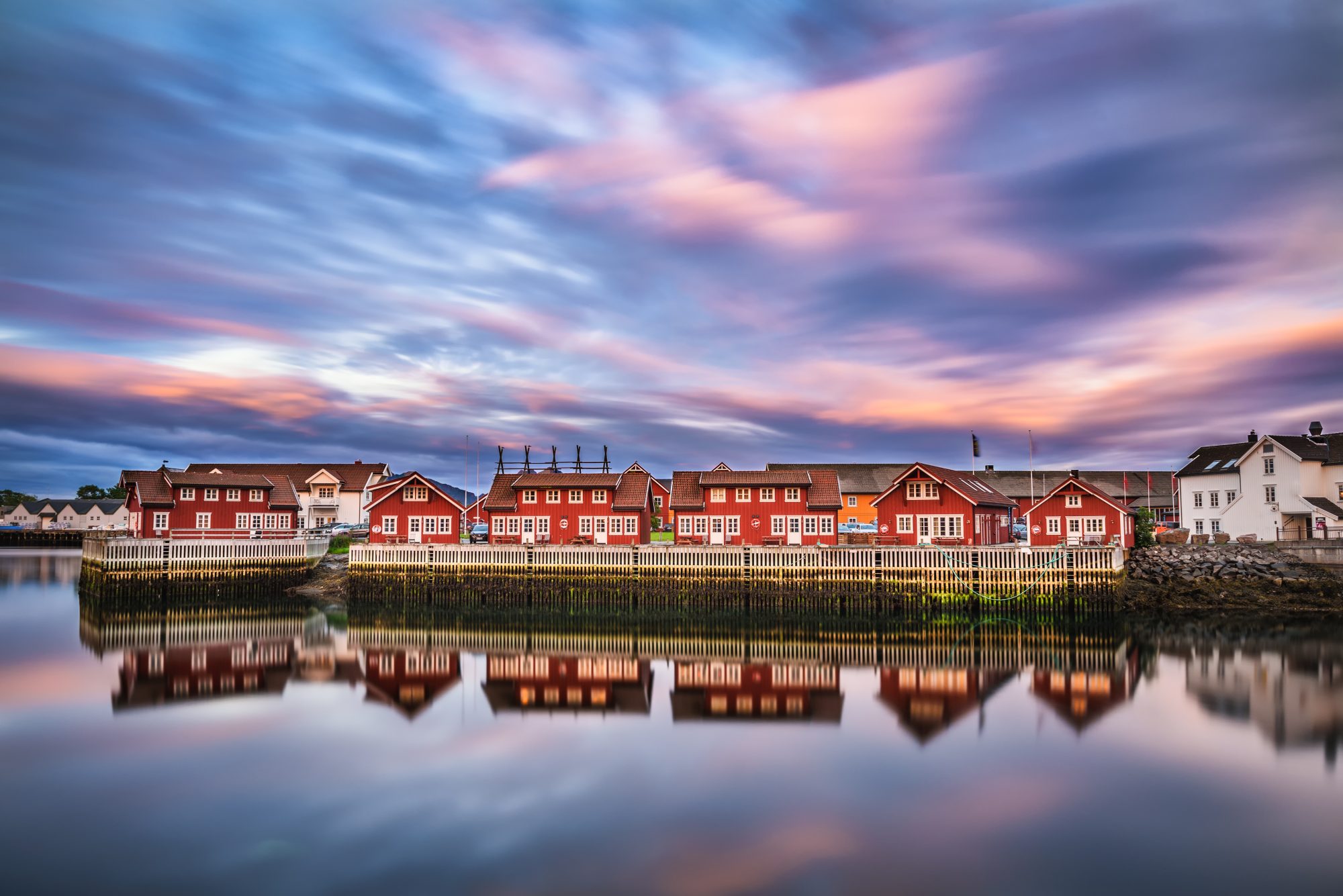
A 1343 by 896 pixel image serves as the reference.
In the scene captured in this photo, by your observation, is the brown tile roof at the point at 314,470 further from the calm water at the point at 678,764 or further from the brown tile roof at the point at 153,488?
the calm water at the point at 678,764

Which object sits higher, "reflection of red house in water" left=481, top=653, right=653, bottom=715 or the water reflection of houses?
"reflection of red house in water" left=481, top=653, right=653, bottom=715

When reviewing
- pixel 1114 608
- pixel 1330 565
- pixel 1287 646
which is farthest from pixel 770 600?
pixel 1330 565

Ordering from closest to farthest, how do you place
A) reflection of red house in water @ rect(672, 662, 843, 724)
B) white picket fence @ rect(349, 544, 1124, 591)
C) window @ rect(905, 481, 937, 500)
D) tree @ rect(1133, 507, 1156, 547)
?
1. reflection of red house in water @ rect(672, 662, 843, 724)
2. white picket fence @ rect(349, 544, 1124, 591)
3. window @ rect(905, 481, 937, 500)
4. tree @ rect(1133, 507, 1156, 547)

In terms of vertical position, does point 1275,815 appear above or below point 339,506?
below

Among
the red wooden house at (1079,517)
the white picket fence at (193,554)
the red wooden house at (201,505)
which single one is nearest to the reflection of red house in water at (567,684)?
the white picket fence at (193,554)

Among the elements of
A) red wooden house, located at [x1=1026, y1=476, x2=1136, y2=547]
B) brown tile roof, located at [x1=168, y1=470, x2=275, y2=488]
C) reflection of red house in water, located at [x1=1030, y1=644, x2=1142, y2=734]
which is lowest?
reflection of red house in water, located at [x1=1030, y1=644, x2=1142, y2=734]

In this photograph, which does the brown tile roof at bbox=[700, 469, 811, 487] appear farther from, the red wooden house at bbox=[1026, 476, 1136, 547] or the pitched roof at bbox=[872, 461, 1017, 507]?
the red wooden house at bbox=[1026, 476, 1136, 547]

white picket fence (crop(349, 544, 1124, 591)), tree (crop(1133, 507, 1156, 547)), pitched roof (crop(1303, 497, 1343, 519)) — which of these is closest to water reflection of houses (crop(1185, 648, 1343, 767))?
white picket fence (crop(349, 544, 1124, 591))

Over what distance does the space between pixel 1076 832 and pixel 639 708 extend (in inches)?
495

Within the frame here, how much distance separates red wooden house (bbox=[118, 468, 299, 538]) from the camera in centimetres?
5456

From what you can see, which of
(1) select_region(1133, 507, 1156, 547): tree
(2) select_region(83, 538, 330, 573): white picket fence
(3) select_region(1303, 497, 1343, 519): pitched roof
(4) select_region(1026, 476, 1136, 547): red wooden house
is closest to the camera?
(2) select_region(83, 538, 330, 573): white picket fence

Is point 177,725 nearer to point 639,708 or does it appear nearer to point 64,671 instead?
point 64,671

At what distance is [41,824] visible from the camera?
1595 centimetres

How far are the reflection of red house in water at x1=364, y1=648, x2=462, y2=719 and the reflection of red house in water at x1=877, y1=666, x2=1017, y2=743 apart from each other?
46.4 ft
